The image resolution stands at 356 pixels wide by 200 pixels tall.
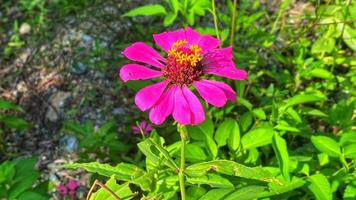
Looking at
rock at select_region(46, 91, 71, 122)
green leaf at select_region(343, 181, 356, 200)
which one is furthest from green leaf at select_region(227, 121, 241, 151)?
rock at select_region(46, 91, 71, 122)

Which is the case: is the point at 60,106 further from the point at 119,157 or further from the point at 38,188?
the point at 38,188

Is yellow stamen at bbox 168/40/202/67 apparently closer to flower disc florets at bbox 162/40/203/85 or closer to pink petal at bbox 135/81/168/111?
flower disc florets at bbox 162/40/203/85

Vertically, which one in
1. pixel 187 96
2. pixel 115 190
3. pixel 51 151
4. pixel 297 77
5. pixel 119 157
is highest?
pixel 187 96

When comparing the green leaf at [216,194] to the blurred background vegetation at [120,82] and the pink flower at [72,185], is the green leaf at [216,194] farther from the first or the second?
the pink flower at [72,185]

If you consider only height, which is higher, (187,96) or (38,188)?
(187,96)

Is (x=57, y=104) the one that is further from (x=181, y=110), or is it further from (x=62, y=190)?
(x=181, y=110)

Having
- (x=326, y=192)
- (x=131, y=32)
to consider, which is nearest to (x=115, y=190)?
(x=326, y=192)
